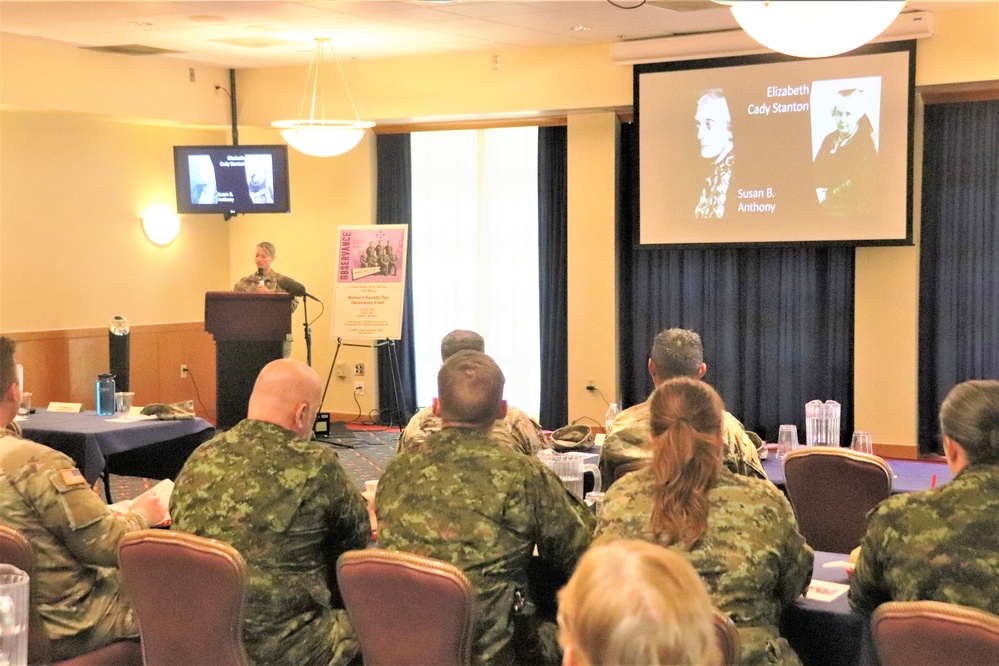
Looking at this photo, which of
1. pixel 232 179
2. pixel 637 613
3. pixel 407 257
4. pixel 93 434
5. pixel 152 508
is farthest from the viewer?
pixel 407 257

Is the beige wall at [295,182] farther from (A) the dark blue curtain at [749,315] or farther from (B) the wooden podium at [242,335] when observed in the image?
(B) the wooden podium at [242,335]

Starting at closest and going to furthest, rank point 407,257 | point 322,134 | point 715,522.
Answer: point 715,522, point 322,134, point 407,257

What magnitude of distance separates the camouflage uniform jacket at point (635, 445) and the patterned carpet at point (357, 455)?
3092mm

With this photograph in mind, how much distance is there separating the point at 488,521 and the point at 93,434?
3264 mm

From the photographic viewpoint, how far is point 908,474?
411cm

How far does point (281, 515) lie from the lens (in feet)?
9.20

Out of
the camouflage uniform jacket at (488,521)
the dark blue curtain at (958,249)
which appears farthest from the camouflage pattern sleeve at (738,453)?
the dark blue curtain at (958,249)

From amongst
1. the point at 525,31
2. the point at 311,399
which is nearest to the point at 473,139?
the point at 525,31

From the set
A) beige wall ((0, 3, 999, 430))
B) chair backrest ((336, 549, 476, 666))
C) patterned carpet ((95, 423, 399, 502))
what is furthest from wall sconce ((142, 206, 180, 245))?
chair backrest ((336, 549, 476, 666))

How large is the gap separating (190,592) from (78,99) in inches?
272

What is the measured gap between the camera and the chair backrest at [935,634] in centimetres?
206

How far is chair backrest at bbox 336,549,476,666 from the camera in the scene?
7.96ft

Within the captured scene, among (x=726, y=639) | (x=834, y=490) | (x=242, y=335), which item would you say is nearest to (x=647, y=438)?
(x=834, y=490)

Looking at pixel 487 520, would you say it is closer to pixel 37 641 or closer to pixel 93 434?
pixel 37 641
